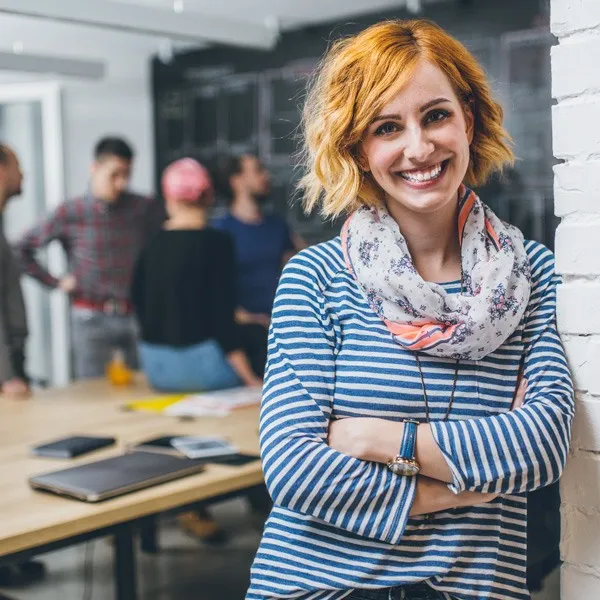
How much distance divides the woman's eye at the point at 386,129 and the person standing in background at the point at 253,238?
3.11m

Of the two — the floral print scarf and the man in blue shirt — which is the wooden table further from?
the man in blue shirt

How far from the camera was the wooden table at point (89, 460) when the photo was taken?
1.71 meters

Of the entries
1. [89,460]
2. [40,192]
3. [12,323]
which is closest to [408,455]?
[89,460]

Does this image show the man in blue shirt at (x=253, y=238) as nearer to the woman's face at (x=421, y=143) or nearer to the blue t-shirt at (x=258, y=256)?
the blue t-shirt at (x=258, y=256)

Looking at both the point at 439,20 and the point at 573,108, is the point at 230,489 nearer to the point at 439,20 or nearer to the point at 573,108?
the point at 573,108

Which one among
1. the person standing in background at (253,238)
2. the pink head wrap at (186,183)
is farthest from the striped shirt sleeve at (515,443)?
the person standing in background at (253,238)

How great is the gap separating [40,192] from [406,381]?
5.07m

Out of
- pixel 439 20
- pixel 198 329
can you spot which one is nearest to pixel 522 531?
pixel 198 329

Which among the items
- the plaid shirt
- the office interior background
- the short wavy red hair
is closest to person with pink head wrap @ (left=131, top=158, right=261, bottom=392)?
the office interior background

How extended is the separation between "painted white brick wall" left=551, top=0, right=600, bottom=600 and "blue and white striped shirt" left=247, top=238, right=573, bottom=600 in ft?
0.16

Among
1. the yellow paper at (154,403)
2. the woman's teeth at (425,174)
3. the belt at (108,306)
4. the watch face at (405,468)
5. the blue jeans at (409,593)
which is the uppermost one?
the woman's teeth at (425,174)

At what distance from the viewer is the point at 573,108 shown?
1.18 metres

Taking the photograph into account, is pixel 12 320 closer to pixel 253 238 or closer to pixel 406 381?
pixel 253 238

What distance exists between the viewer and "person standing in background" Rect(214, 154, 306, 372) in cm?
440
